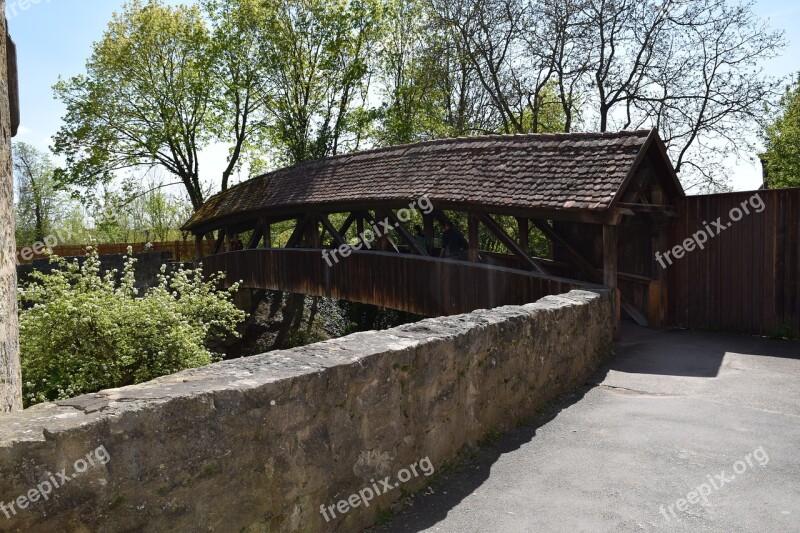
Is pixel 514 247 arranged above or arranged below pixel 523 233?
below

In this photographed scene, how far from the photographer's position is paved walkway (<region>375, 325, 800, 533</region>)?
3494 millimetres

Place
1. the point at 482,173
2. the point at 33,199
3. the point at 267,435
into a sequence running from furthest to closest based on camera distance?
the point at 33,199, the point at 482,173, the point at 267,435

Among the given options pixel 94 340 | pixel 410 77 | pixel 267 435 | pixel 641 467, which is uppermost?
pixel 410 77

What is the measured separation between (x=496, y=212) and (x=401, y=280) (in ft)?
11.0

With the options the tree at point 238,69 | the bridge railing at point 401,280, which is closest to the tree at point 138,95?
the tree at point 238,69

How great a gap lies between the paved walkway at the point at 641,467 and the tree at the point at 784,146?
1620 centimetres

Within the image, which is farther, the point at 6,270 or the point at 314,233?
the point at 314,233

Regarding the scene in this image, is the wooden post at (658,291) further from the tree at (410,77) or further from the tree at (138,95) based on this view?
the tree at (138,95)

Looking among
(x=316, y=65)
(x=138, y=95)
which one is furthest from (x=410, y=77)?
(x=138, y=95)

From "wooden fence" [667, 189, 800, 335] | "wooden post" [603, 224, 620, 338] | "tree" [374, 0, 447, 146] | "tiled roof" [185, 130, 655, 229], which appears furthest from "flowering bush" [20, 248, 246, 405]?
"tree" [374, 0, 447, 146]

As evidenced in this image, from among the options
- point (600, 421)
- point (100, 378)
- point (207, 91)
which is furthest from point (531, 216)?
point (207, 91)

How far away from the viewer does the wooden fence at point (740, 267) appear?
8.64 meters

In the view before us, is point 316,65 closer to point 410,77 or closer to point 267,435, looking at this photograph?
point 410,77

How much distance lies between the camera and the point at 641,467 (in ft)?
13.8
